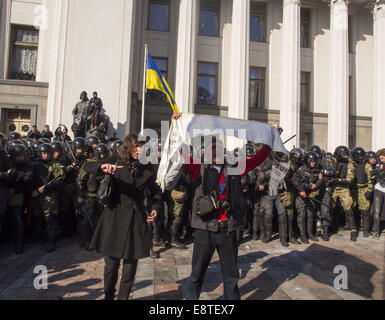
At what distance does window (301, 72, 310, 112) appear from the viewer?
2036cm

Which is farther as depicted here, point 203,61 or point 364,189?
point 203,61

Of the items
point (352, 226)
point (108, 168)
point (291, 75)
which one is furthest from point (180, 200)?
point (291, 75)

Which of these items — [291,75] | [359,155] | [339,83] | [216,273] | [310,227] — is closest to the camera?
[216,273]

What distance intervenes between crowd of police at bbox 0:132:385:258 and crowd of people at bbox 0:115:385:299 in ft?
0.07

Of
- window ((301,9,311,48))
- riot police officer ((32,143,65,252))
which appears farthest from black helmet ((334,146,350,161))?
window ((301,9,311,48))

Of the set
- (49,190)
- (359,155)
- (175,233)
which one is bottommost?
(175,233)

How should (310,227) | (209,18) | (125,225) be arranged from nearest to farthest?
(125,225)
(310,227)
(209,18)

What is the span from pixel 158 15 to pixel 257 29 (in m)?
7.25

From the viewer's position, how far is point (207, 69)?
19.4m

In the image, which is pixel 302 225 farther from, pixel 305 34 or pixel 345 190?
pixel 305 34

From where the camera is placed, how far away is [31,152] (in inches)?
Result: 262

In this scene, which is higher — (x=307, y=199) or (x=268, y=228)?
(x=307, y=199)
